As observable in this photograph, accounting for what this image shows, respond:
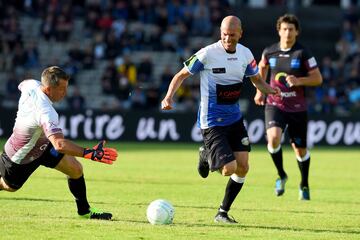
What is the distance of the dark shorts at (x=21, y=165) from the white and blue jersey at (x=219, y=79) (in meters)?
1.86

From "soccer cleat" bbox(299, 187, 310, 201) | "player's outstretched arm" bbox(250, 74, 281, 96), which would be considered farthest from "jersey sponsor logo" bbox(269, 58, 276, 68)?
"player's outstretched arm" bbox(250, 74, 281, 96)

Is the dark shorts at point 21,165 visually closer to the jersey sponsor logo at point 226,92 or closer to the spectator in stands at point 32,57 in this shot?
the jersey sponsor logo at point 226,92

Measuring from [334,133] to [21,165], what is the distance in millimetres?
17923

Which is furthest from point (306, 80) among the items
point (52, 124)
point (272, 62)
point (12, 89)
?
point (12, 89)

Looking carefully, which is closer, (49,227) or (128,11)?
(49,227)

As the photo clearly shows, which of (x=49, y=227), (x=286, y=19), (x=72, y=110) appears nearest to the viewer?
(x=49, y=227)

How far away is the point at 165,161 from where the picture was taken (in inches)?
822

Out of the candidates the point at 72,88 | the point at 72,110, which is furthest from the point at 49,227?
the point at 72,88

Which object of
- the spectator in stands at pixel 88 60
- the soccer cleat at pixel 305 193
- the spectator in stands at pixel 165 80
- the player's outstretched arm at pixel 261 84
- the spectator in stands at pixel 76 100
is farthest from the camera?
the spectator in stands at pixel 88 60

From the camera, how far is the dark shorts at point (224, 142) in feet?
34.7

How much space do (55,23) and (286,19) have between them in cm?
2079

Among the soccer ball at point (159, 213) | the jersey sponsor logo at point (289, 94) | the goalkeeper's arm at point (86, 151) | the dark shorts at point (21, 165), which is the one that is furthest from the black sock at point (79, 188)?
the jersey sponsor logo at point (289, 94)

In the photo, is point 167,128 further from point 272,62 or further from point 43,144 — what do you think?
point 43,144

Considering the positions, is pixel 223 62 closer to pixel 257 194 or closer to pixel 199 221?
pixel 199 221
